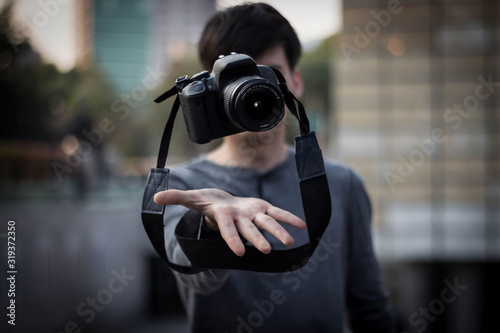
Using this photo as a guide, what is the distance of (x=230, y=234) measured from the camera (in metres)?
0.99

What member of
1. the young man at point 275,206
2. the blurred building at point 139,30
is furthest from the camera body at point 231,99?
the blurred building at point 139,30

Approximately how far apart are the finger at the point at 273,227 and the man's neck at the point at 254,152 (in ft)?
1.78

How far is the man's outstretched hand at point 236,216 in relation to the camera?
3.18 ft

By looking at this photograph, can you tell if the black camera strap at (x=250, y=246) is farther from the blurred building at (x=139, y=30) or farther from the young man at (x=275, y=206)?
the blurred building at (x=139, y=30)

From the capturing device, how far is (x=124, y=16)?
210 feet

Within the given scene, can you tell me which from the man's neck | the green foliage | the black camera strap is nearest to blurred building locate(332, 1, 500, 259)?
the man's neck

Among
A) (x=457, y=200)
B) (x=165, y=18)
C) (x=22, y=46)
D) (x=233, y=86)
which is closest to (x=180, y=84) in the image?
(x=233, y=86)

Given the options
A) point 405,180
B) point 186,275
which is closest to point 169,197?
point 186,275

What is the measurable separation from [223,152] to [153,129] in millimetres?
26385

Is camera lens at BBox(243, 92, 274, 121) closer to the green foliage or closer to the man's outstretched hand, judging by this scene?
the man's outstretched hand

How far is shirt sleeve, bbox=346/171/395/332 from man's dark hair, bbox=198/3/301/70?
21.6 inches

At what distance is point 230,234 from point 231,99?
315mm

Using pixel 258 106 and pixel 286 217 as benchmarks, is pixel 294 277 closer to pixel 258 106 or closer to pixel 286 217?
pixel 286 217

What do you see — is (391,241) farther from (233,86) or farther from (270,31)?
(233,86)
